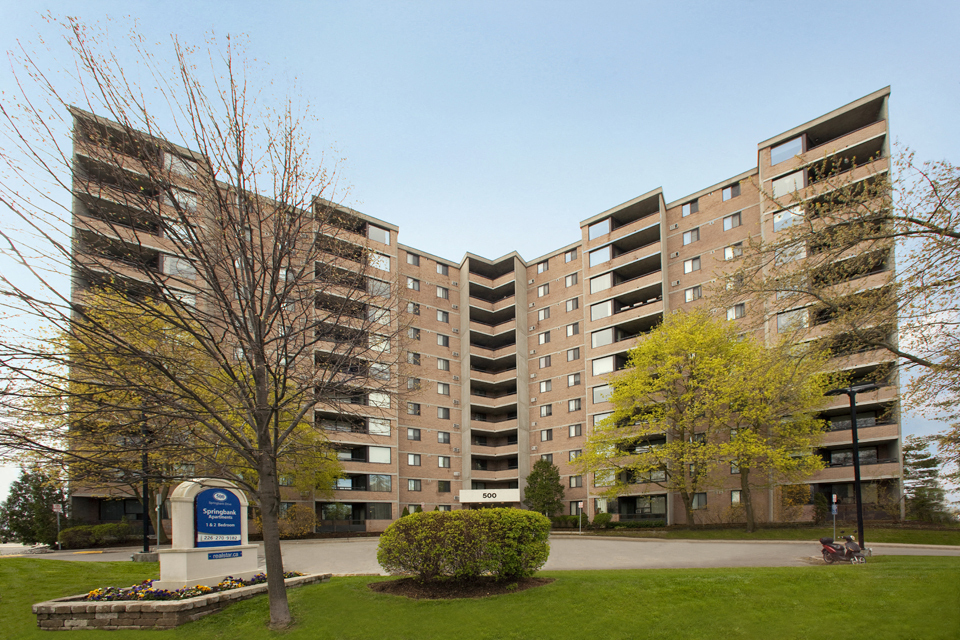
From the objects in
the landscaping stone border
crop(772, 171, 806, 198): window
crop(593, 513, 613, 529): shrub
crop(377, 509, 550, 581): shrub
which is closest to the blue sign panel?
the landscaping stone border

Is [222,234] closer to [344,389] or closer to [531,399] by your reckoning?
[344,389]

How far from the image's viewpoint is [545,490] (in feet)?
171

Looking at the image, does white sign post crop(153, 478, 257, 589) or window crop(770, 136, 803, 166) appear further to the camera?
window crop(770, 136, 803, 166)

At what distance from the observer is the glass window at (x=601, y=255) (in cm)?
5541

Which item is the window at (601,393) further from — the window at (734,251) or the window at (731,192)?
the window at (731,192)

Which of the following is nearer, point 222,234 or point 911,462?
point 222,234

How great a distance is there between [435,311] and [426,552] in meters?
48.9

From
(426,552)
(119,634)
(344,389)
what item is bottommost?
(119,634)

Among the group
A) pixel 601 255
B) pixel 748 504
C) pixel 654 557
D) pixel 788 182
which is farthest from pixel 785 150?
pixel 654 557

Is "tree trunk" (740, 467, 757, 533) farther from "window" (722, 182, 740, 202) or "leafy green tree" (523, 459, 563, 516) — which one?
"window" (722, 182, 740, 202)

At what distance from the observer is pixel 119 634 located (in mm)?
11727

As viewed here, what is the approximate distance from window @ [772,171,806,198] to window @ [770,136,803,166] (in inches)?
57.3

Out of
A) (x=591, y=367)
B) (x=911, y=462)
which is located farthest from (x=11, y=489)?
(x=911, y=462)

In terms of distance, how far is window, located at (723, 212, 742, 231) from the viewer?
159 feet
